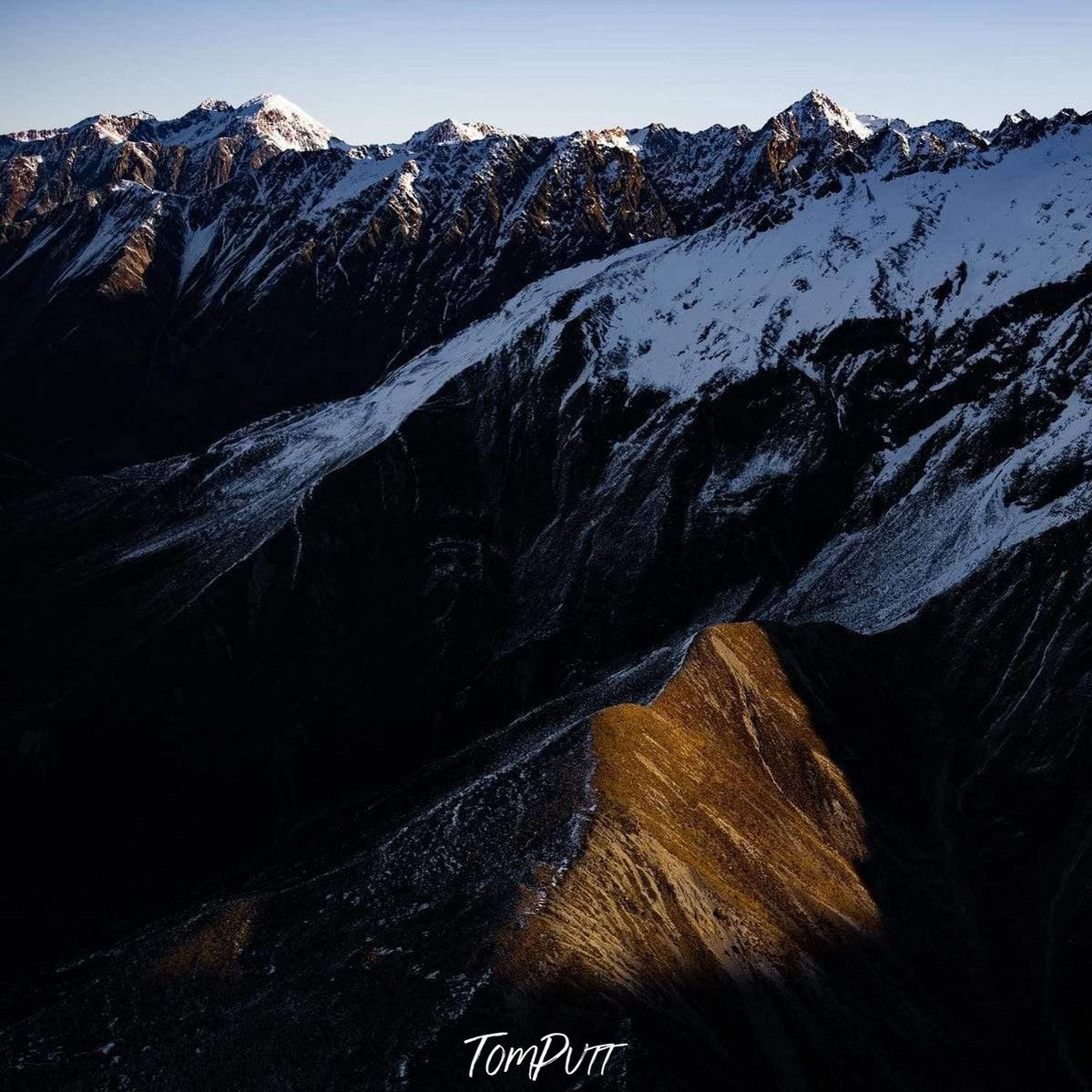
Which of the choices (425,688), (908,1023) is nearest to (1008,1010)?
(908,1023)

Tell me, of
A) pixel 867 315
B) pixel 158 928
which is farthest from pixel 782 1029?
pixel 867 315

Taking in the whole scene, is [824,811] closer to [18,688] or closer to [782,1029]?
[782,1029]

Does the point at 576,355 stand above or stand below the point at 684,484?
above

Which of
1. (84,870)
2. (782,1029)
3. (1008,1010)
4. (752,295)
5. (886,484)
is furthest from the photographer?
(752,295)

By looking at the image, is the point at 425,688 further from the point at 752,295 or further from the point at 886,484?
the point at 752,295

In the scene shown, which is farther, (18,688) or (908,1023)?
(18,688)

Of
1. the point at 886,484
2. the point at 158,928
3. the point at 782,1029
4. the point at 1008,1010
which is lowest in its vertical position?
the point at 1008,1010

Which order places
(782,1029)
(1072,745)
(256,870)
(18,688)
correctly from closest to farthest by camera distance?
1. (782,1029)
2. (256,870)
3. (1072,745)
4. (18,688)
